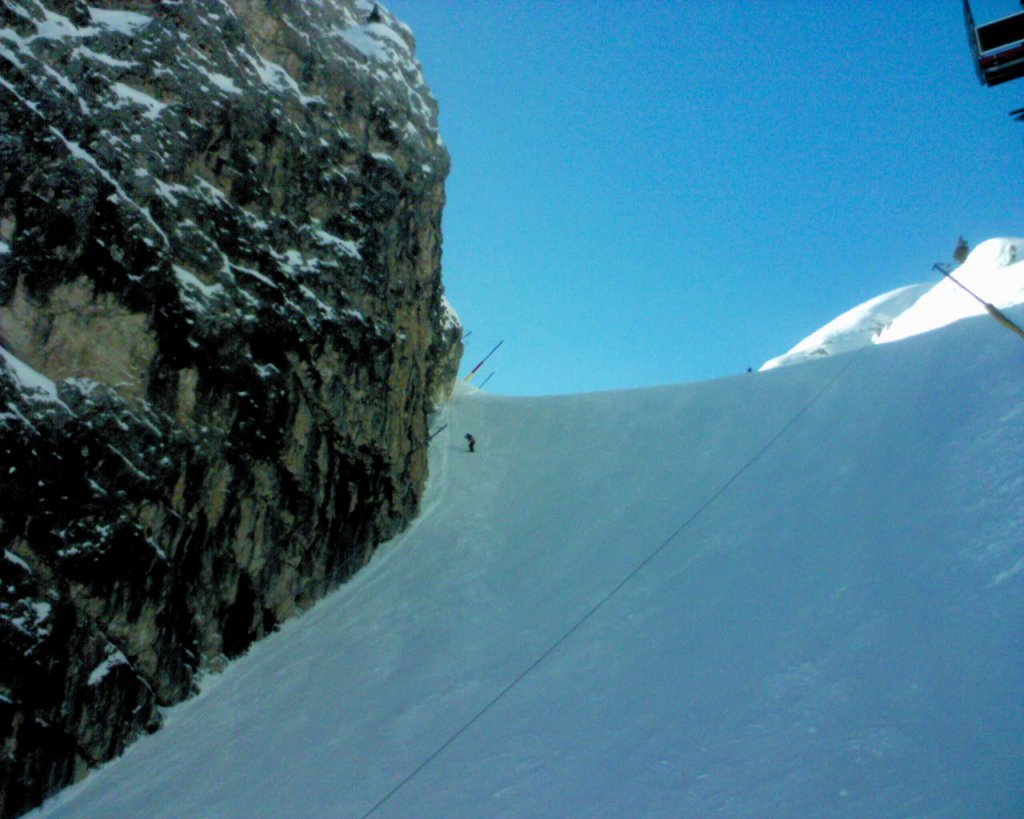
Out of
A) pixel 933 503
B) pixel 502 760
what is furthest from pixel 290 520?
pixel 933 503

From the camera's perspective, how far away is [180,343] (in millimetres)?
15602

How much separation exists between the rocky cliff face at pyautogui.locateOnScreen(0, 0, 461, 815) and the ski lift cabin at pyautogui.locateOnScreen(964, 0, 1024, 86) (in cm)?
1409

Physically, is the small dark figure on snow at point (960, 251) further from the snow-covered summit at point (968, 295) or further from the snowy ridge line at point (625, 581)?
the snowy ridge line at point (625, 581)

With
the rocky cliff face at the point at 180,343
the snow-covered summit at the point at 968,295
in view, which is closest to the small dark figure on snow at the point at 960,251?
the snow-covered summit at the point at 968,295

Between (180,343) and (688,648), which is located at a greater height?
(180,343)

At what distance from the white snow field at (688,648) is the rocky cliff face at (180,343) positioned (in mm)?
1406

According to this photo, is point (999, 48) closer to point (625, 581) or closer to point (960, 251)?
point (625, 581)

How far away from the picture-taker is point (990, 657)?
9812mm

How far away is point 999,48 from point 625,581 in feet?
40.0

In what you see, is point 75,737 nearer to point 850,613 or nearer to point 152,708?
point 152,708

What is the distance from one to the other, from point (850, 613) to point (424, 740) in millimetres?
7035

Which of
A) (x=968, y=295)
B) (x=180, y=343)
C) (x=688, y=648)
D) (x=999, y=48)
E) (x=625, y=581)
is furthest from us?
(x=968, y=295)

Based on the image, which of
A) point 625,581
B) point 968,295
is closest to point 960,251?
point 968,295

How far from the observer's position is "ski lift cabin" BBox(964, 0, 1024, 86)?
6254 millimetres
